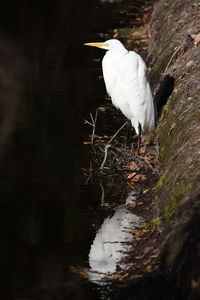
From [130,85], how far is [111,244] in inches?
112

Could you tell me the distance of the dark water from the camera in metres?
6.06

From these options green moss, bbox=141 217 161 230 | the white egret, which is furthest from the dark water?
the white egret

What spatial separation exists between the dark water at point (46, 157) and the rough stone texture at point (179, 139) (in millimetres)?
756

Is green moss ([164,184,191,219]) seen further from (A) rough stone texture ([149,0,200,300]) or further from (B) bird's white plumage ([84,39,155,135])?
→ (B) bird's white plumage ([84,39,155,135])

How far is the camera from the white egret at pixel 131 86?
8.84 meters

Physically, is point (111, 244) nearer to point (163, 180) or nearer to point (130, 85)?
point (163, 180)

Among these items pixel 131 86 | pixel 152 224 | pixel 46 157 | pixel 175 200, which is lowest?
pixel 152 224

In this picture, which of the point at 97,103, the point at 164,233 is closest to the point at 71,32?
the point at 97,103

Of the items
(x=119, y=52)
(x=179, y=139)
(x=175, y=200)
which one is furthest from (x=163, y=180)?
(x=119, y=52)

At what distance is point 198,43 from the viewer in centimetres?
1001

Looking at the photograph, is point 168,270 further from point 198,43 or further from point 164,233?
point 198,43

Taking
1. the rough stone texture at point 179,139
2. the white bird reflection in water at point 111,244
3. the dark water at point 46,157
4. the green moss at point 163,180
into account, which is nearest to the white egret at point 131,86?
the rough stone texture at point 179,139

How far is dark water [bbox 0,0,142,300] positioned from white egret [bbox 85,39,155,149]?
0.73m

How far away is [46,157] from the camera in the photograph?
871 centimetres
